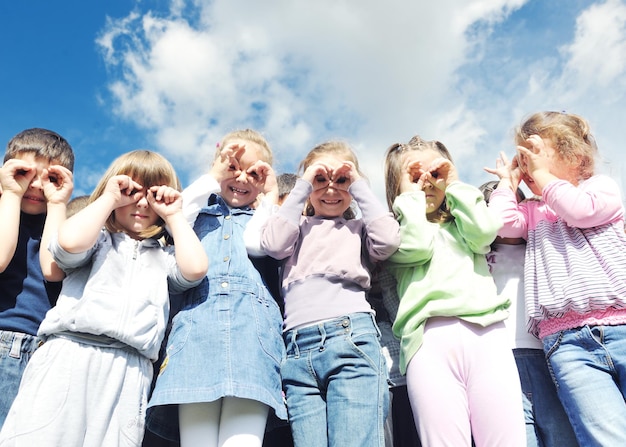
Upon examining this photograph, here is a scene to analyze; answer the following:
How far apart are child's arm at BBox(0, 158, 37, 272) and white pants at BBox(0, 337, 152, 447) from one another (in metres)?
0.67

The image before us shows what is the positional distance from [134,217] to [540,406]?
9.25 ft

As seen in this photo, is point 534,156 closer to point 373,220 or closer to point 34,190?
point 373,220

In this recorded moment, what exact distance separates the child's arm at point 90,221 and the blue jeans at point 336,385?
1.28 metres

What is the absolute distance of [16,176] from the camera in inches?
122

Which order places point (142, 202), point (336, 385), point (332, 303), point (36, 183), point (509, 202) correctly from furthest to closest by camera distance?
1. point (509, 202)
2. point (36, 183)
3. point (142, 202)
4. point (332, 303)
5. point (336, 385)

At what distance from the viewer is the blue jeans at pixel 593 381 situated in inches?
103

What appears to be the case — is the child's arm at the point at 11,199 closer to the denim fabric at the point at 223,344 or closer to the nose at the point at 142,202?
the nose at the point at 142,202

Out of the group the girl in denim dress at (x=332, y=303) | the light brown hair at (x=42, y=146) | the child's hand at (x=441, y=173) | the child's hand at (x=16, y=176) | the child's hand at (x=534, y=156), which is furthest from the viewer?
the child's hand at (x=441, y=173)

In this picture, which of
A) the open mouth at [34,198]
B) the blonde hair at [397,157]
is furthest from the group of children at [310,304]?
the blonde hair at [397,157]

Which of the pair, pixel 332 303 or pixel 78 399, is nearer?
pixel 78 399

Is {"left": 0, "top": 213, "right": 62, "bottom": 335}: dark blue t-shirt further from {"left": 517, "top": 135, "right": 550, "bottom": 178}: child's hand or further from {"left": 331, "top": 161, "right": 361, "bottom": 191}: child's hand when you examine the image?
{"left": 517, "top": 135, "right": 550, "bottom": 178}: child's hand

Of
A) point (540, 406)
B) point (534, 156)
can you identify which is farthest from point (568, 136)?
point (540, 406)

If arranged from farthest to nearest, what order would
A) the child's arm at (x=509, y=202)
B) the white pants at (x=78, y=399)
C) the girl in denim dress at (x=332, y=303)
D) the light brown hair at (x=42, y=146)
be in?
the child's arm at (x=509, y=202) < the light brown hair at (x=42, y=146) < the girl in denim dress at (x=332, y=303) < the white pants at (x=78, y=399)

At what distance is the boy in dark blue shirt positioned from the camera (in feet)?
9.30
